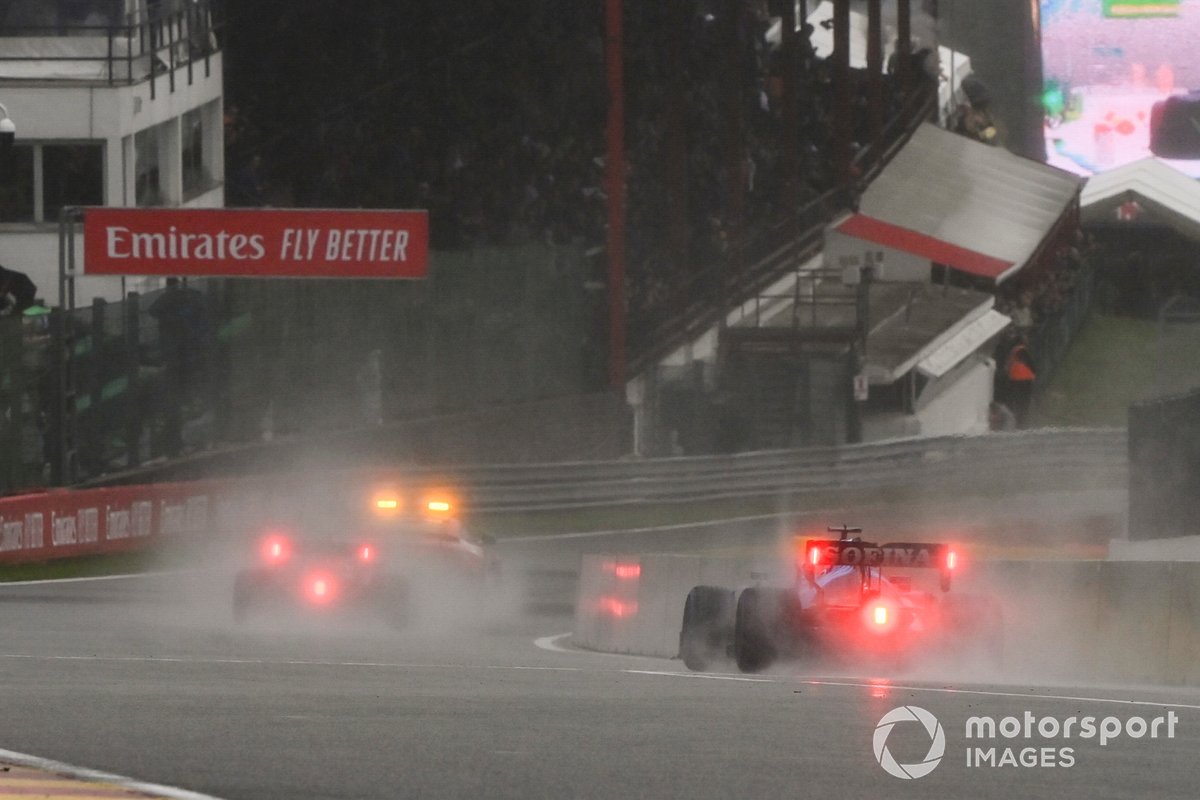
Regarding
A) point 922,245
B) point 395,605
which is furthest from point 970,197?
point 395,605

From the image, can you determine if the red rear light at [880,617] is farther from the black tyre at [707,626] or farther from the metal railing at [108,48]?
the metal railing at [108,48]

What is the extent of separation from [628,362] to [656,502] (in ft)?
14.7

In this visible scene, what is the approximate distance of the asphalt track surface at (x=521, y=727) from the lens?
827 cm

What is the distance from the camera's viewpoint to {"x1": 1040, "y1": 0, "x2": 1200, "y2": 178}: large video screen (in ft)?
260

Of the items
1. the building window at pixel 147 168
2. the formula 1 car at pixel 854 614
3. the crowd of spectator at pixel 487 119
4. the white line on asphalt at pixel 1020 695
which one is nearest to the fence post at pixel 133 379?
the building window at pixel 147 168

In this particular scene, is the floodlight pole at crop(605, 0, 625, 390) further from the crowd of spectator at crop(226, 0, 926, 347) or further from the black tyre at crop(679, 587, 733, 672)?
the black tyre at crop(679, 587, 733, 672)

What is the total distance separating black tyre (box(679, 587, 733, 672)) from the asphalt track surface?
47 cm

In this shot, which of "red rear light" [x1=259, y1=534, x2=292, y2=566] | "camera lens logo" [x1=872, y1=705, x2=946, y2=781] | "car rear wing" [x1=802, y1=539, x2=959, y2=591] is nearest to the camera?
"camera lens logo" [x1=872, y1=705, x2=946, y2=781]

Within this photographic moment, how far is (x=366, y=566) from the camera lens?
64.1 feet

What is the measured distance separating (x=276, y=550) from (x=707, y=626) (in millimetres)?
5700

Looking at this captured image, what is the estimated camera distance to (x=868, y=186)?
5369 centimetres

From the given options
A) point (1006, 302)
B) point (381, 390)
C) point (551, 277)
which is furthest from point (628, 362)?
point (1006, 302)

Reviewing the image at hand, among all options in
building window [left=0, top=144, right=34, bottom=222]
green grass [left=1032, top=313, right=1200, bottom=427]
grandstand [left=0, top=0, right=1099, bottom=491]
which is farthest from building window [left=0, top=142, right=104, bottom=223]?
green grass [left=1032, top=313, right=1200, bottom=427]

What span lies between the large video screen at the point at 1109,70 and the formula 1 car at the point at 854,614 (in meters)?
66.9
